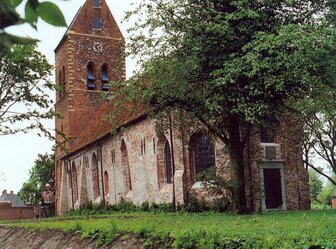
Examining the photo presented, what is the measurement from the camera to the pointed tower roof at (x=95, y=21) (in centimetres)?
4312

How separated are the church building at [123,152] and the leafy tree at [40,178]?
698 cm

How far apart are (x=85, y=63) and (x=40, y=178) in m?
16.9

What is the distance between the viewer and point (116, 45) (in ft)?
146

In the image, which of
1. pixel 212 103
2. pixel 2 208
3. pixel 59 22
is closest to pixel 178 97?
pixel 212 103

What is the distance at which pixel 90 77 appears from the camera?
141ft

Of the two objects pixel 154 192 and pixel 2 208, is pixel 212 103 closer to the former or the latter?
pixel 154 192

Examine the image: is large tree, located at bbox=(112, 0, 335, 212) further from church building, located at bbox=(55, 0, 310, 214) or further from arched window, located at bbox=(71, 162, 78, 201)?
arched window, located at bbox=(71, 162, 78, 201)

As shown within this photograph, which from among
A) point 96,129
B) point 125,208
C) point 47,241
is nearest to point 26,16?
point 47,241

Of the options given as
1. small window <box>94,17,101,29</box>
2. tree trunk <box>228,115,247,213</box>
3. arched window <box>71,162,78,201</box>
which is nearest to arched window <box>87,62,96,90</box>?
small window <box>94,17,101,29</box>

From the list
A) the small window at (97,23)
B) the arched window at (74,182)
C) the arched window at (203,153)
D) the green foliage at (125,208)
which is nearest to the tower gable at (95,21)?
the small window at (97,23)

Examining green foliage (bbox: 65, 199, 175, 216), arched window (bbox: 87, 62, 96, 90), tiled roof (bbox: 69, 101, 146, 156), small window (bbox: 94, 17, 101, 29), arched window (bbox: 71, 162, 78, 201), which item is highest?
small window (bbox: 94, 17, 101, 29)

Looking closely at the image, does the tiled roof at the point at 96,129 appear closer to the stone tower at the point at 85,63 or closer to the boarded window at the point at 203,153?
the stone tower at the point at 85,63

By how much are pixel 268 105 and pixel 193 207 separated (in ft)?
27.4

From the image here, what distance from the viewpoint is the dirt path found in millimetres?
11492
